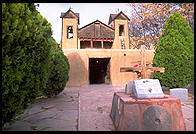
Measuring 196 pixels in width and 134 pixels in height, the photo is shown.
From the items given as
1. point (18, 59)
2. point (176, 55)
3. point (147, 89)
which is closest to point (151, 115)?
point (147, 89)

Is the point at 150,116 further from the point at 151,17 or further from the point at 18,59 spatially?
the point at 151,17

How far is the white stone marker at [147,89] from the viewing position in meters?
3.22

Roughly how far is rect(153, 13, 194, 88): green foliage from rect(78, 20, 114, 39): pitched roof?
12.9 metres

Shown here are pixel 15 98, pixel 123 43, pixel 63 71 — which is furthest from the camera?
pixel 123 43

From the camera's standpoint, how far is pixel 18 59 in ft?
8.79

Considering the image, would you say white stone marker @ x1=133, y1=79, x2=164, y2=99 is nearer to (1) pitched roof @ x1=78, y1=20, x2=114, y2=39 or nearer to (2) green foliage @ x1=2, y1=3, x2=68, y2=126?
(2) green foliage @ x1=2, y1=3, x2=68, y2=126

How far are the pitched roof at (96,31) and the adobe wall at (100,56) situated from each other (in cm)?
753

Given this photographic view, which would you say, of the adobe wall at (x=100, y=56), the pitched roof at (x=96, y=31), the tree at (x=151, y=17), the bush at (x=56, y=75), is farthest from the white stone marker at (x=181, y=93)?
the pitched roof at (x=96, y=31)

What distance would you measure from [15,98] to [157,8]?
17934 mm

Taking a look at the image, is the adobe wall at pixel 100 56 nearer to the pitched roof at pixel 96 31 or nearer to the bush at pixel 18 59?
the pitched roof at pixel 96 31

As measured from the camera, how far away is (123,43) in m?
20.2

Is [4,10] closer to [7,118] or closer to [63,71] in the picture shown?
[7,118]

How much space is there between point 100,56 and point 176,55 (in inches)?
260

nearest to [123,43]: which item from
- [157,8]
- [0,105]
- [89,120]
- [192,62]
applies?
[157,8]
